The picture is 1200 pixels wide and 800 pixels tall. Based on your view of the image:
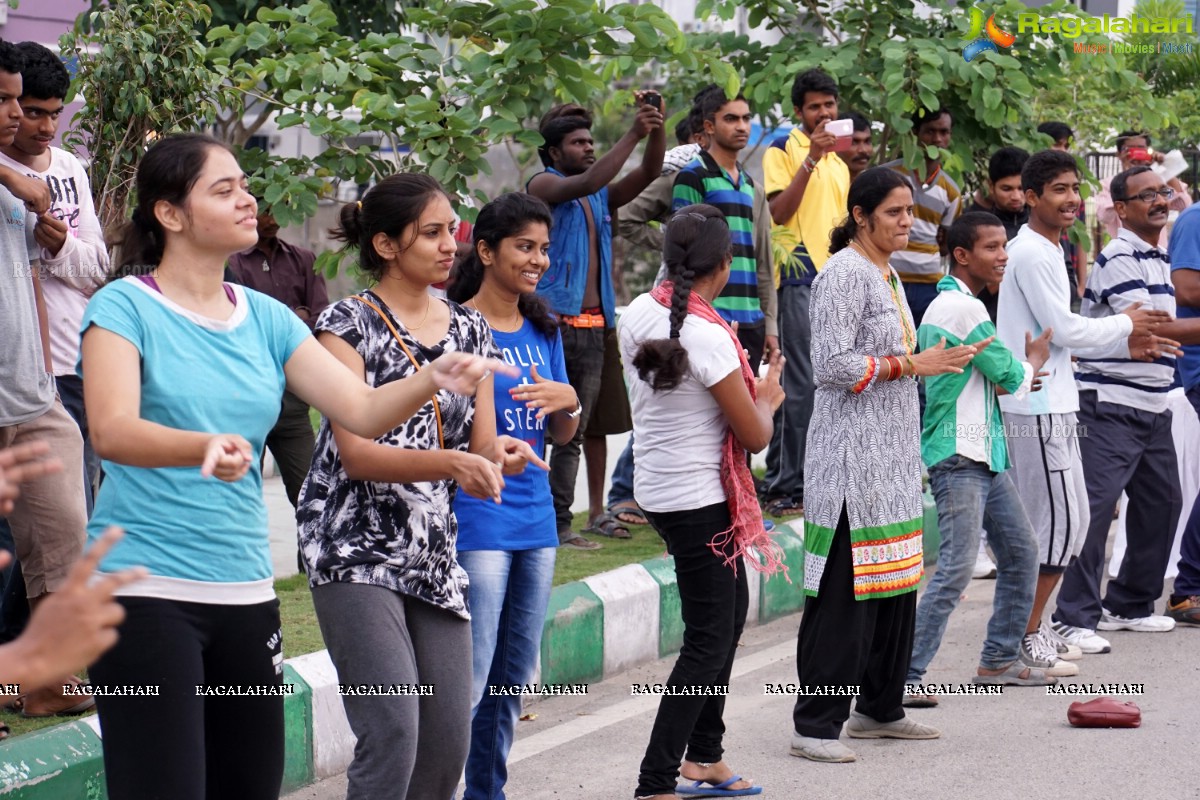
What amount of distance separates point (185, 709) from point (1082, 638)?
15.9 ft

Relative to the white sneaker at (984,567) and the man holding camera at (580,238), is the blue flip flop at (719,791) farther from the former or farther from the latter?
the white sneaker at (984,567)

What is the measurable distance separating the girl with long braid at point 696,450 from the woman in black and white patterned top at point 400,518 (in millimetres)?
900

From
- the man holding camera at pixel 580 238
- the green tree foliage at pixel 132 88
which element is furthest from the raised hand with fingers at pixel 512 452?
the man holding camera at pixel 580 238

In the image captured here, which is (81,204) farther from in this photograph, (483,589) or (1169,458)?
(1169,458)

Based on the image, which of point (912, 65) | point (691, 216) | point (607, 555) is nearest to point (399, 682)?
point (691, 216)

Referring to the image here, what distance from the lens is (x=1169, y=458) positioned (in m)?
7.25

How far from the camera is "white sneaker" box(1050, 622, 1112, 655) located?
6.87 m

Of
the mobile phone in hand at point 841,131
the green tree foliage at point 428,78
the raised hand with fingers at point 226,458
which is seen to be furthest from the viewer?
the mobile phone in hand at point 841,131

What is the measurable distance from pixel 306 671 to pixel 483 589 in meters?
1.05

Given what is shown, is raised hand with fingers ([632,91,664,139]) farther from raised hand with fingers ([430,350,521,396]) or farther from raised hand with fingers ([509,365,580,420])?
raised hand with fingers ([430,350,521,396])

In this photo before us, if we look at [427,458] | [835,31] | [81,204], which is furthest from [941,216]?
[427,458]

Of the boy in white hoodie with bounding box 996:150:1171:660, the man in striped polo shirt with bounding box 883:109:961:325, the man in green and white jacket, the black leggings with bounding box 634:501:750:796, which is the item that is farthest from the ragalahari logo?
the black leggings with bounding box 634:501:750:796

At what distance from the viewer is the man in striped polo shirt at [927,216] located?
8945 millimetres

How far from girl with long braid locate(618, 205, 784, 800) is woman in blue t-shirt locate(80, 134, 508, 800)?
154 centimetres
